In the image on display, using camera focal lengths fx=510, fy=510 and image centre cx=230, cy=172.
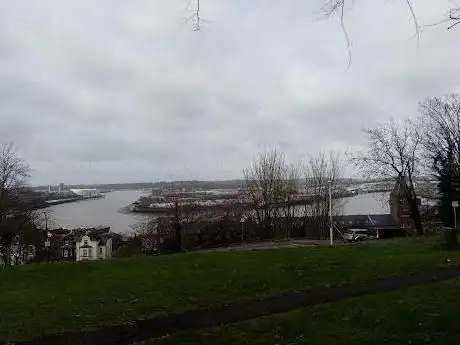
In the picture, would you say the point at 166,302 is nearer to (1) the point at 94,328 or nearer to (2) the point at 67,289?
(1) the point at 94,328

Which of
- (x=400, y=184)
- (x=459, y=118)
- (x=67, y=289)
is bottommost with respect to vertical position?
(x=67, y=289)

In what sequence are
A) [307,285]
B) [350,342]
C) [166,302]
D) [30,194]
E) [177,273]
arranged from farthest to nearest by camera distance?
[30,194] < [177,273] < [307,285] < [166,302] < [350,342]

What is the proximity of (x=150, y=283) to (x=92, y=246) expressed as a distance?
55.1 metres

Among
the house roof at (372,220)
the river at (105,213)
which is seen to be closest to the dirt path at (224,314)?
the house roof at (372,220)

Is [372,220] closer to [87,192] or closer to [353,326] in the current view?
[353,326]

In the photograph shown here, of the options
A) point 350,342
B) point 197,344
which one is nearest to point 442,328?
point 350,342

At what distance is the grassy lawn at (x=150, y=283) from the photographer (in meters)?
8.57

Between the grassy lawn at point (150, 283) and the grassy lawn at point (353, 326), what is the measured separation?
183 centimetres

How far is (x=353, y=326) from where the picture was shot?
23.9 ft

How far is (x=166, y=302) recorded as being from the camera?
9.45 m

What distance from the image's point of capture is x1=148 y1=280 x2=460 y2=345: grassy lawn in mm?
6625

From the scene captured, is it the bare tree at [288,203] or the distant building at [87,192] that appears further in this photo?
the distant building at [87,192]

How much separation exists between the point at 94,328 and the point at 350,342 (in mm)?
3741

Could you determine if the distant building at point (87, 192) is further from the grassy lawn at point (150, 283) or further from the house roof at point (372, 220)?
the grassy lawn at point (150, 283)
